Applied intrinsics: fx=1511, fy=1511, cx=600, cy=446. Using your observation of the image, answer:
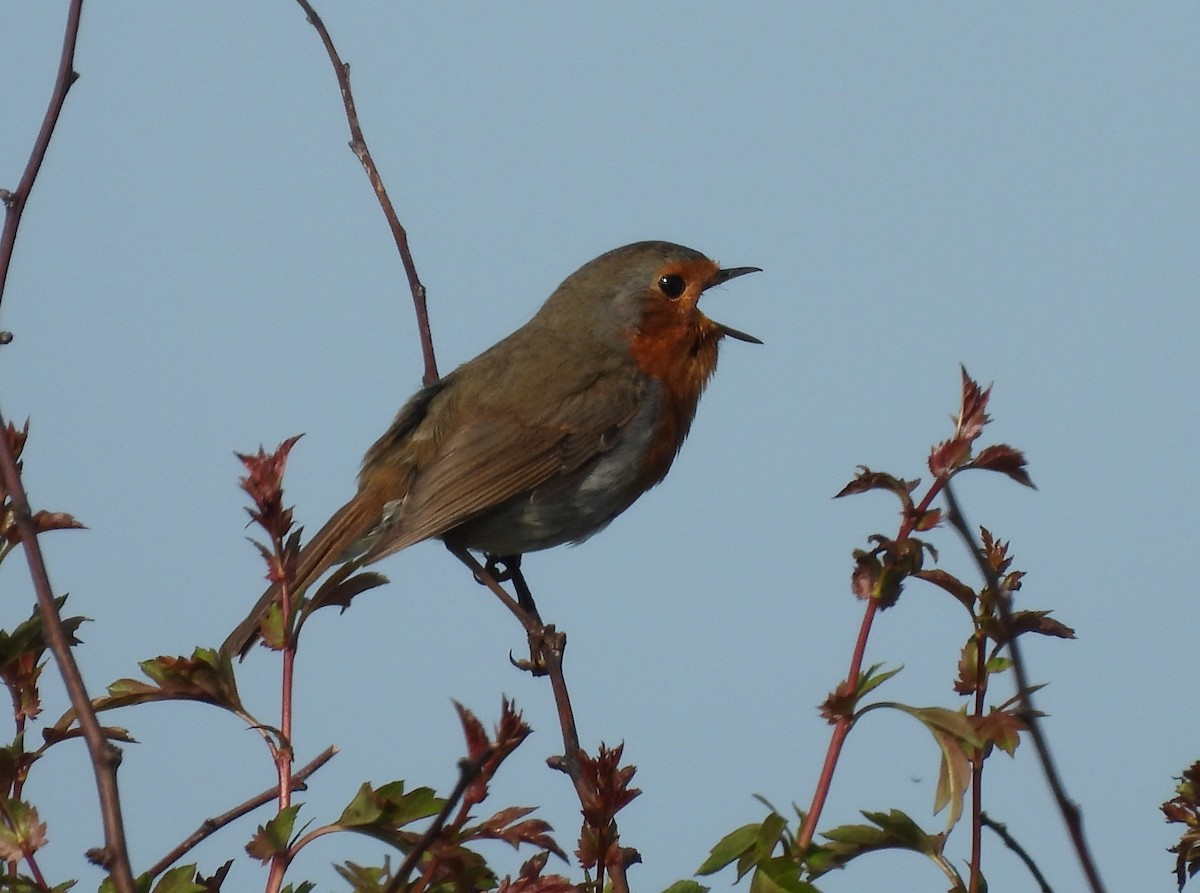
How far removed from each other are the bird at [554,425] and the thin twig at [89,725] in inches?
117

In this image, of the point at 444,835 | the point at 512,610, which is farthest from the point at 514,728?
the point at 512,610

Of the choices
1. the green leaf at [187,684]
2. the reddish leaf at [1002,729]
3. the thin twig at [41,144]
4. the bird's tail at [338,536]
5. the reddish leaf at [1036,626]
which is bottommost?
the reddish leaf at [1002,729]

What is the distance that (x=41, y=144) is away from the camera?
231cm

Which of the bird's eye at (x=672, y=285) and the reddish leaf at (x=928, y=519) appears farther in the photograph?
the bird's eye at (x=672, y=285)

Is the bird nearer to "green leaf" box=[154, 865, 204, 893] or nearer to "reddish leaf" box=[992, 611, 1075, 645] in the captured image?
"green leaf" box=[154, 865, 204, 893]

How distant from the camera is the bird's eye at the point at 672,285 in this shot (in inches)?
225

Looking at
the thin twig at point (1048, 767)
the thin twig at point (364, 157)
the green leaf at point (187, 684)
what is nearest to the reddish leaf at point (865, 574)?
the thin twig at point (1048, 767)

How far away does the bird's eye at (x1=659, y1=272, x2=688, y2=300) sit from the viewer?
5707mm

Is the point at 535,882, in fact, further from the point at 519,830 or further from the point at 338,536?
the point at 338,536

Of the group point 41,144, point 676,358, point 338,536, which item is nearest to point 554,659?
point 41,144

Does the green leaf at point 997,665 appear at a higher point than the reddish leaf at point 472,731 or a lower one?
higher

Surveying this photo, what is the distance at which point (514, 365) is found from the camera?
5.52 metres

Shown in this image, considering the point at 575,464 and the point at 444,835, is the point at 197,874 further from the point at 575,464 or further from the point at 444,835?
the point at 575,464

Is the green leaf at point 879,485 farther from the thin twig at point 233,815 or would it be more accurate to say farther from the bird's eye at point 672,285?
the bird's eye at point 672,285
